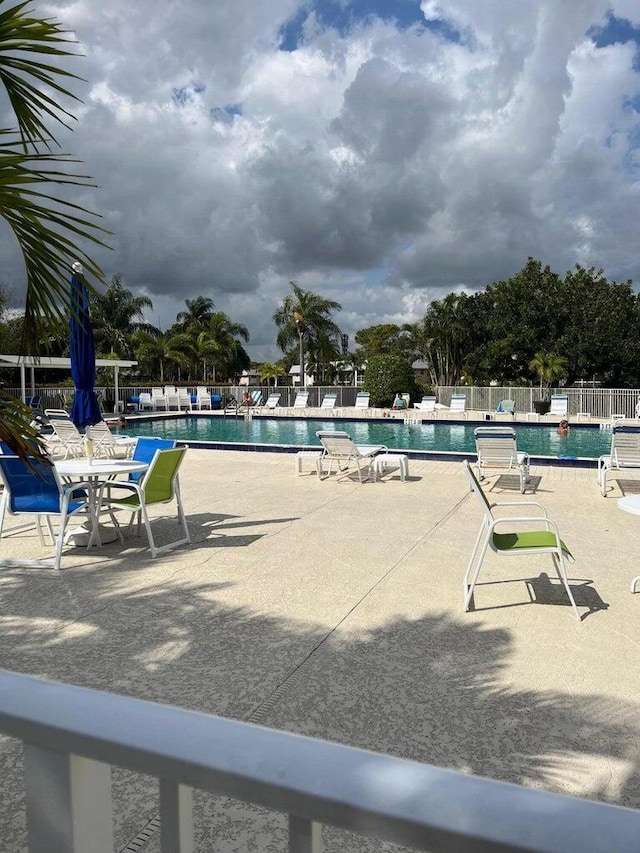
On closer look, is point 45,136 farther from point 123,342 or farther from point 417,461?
point 123,342

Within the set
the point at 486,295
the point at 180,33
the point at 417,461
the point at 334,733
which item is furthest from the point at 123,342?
the point at 334,733

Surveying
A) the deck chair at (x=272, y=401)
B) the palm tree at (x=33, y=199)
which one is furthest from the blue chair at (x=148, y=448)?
the deck chair at (x=272, y=401)

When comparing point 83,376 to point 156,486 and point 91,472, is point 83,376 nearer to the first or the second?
point 91,472

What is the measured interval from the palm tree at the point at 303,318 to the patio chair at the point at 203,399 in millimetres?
9062

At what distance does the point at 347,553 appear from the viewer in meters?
5.66

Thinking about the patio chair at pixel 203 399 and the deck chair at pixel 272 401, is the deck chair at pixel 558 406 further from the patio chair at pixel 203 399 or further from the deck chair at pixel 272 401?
the patio chair at pixel 203 399

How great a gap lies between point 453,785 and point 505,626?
3669mm

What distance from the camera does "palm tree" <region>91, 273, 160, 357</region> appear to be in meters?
43.4

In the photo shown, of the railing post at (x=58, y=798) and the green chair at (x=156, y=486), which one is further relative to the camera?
the green chair at (x=156, y=486)

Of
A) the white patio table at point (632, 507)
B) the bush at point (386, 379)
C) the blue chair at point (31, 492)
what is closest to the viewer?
the white patio table at point (632, 507)

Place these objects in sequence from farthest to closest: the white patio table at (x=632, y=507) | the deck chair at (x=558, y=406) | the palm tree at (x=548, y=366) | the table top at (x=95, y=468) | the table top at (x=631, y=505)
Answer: the palm tree at (x=548, y=366), the deck chair at (x=558, y=406), the table top at (x=95, y=468), the table top at (x=631, y=505), the white patio table at (x=632, y=507)

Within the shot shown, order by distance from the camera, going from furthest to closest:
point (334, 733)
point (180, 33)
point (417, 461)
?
point (417, 461) → point (180, 33) → point (334, 733)

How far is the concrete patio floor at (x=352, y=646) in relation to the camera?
2566mm

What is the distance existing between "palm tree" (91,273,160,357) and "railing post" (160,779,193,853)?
44.6 metres
